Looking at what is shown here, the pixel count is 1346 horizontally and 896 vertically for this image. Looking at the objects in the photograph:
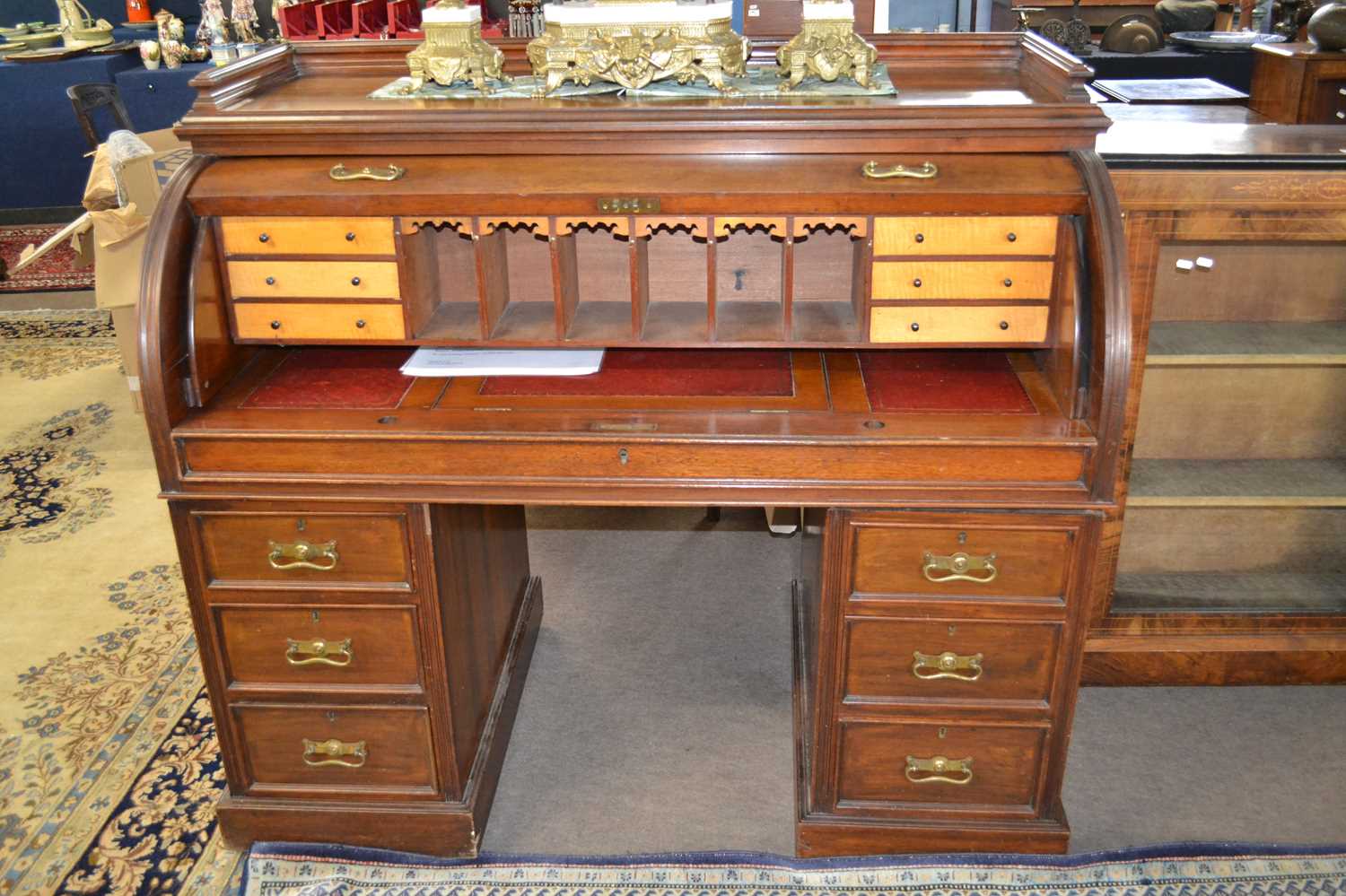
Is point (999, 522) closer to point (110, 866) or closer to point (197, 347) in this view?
point (197, 347)

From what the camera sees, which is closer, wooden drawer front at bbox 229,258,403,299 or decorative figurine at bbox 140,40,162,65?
wooden drawer front at bbox 229,258,403,299

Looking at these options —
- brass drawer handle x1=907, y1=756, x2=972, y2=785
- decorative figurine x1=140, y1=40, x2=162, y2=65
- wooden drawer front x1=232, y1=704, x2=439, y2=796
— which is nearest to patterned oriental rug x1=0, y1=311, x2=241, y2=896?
wooden drawer front x1=232, y1=704, x2=439, y2=796

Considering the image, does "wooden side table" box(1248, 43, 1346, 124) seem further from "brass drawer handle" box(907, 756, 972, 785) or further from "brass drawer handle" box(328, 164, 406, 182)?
"brass drawer handle" box(328, 164, 406, 182)

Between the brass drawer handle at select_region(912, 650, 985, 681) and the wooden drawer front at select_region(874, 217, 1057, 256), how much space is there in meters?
0.71

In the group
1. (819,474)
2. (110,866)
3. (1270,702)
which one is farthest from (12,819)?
(1270,702)

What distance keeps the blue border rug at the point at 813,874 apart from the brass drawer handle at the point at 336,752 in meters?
0.20

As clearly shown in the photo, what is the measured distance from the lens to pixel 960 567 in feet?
6.66

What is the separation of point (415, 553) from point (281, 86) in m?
0.97

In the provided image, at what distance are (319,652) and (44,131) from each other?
19.0 ft

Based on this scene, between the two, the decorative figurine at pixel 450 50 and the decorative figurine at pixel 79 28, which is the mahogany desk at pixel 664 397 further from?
the decorative figurine at pixel 79 28

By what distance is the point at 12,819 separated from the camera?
2445 millimetres

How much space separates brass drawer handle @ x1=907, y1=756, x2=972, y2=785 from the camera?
221 cm

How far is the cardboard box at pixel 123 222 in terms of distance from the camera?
13.1 feet

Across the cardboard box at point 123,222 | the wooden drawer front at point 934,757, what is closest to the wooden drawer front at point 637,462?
the wooden drawer front at point 934,757
